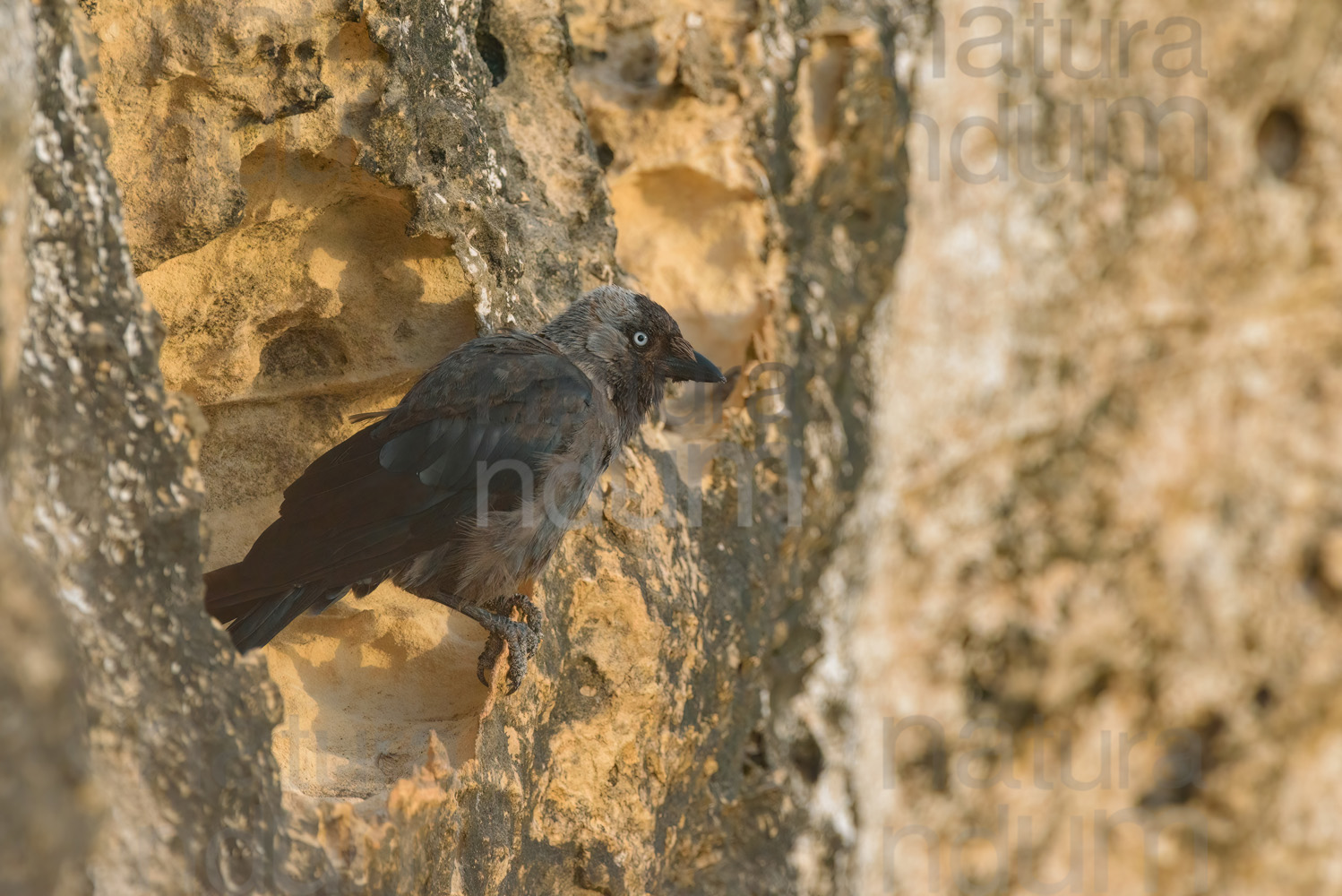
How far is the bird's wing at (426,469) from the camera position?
3.78m

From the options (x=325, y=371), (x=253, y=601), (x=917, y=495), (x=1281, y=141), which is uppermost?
(x=1281, y=141)

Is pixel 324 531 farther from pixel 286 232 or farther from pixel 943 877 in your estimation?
pixel 943 877

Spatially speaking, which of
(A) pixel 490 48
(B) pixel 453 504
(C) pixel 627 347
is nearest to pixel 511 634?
(B) pixel 453 504

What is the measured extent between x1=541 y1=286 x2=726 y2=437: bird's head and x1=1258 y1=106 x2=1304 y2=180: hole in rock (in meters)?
2.31

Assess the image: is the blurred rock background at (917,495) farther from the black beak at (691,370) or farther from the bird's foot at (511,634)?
the black beak at (691,370)

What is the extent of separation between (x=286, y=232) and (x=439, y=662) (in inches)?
67.0

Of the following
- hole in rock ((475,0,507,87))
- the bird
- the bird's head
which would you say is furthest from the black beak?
hole in rock ((475,0,507,87))

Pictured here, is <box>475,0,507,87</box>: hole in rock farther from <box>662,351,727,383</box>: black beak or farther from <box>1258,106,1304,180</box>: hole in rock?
<box>1258,106,1304,180</box>: hole in rock

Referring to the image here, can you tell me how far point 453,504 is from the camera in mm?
3941

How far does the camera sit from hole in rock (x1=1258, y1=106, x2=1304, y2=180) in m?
2.71

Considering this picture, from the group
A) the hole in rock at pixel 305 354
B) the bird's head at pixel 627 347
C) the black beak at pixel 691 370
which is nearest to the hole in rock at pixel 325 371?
the hole in rock at pixel 305 354

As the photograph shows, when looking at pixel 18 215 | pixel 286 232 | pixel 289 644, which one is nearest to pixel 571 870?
pixel 289 644

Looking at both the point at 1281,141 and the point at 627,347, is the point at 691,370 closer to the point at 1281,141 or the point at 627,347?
the point at 627,347

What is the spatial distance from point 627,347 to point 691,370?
0.28 meters
